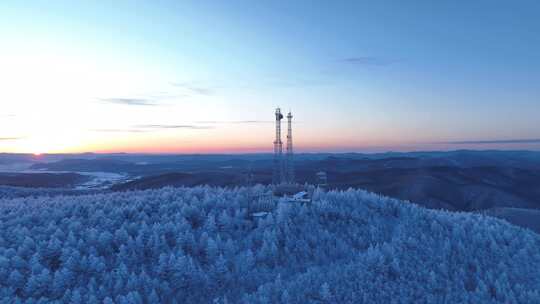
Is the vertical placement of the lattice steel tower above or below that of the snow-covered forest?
above

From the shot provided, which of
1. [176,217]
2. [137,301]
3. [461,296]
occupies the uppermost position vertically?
[176,217]

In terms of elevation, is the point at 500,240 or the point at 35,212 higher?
the point at 35,212

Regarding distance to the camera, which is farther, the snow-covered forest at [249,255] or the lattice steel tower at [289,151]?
the lattice steel tower at [289,151]

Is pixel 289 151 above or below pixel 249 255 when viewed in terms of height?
above

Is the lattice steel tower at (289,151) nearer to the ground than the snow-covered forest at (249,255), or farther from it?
farther from it

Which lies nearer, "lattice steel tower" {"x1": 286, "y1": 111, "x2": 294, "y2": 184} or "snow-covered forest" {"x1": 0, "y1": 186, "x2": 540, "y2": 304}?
"snow-covered forest" {"x1": 0, "y1": 186, "x2": 540, "y2": 304}

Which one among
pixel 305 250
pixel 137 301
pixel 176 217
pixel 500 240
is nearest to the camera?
pixel 137 301

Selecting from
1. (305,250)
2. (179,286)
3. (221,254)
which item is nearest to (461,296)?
(305,250)

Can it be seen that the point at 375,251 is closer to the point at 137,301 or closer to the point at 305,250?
the point at 305,250
